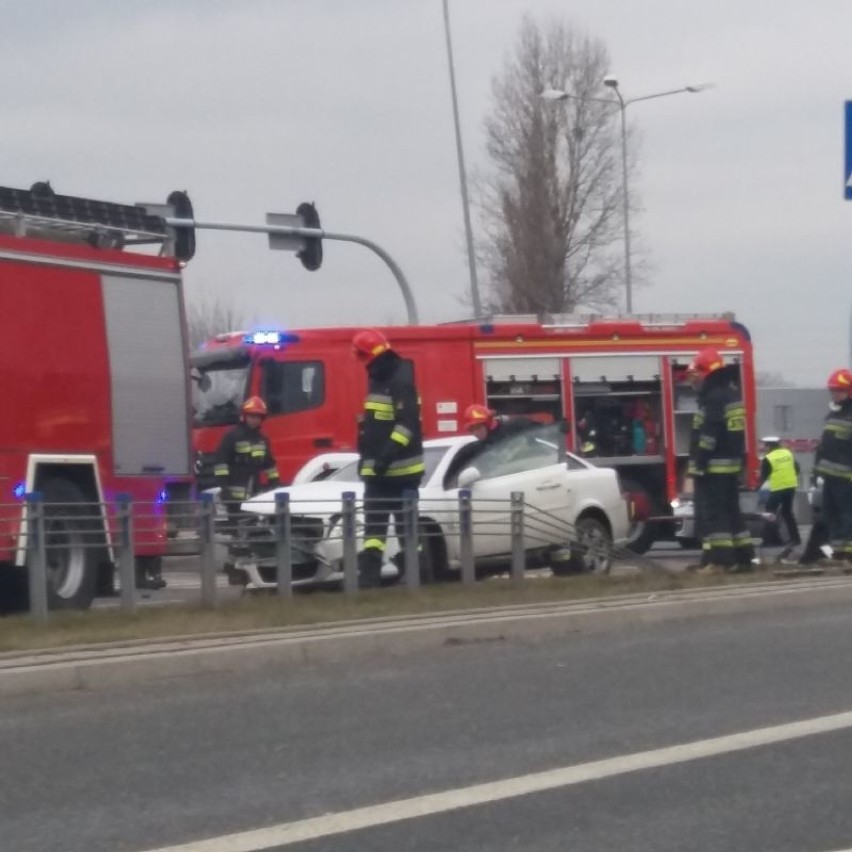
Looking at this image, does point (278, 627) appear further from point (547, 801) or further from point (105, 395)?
point (547, 801)

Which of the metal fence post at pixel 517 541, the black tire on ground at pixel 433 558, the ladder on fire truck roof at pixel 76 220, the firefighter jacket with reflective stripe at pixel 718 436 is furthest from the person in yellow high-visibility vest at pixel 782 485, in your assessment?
the ladder on fire truck roof at pixel 76 220

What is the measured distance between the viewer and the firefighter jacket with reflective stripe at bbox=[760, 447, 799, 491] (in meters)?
22.3

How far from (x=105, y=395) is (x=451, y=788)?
7882 millimetres

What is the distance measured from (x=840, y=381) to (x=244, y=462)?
228 inches

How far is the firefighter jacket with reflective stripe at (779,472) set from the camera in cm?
2234

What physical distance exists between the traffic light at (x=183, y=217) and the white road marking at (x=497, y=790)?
16.8 metres

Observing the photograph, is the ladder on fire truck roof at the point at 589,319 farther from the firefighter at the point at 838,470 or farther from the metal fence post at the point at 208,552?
the metal fence post at the point at 208,552

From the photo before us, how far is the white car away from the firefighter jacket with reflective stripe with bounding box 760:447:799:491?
412 centimetres

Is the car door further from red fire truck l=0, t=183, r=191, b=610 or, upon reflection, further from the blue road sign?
the blue road sign

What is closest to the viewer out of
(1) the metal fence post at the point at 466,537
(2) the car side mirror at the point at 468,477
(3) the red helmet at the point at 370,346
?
(3) the red helmet at the point at 370,346

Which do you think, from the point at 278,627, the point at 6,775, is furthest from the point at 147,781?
the point at 278,627

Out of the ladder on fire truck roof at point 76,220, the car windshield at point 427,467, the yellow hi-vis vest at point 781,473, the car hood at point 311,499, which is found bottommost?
the yellow hi-vis vest at point 781,473

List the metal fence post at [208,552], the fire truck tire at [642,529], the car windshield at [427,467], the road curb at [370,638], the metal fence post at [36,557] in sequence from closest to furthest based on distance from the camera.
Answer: the road curb at [370,638], the metal fence post at [36,557], the metal fence post at [208,552], the car windshield at [427,467], the fire truck tire at [642,529]

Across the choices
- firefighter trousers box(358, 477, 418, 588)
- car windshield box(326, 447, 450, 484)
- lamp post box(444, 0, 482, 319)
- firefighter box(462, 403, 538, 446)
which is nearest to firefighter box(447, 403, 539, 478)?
firefighter box(462, 403, 538, 446)
